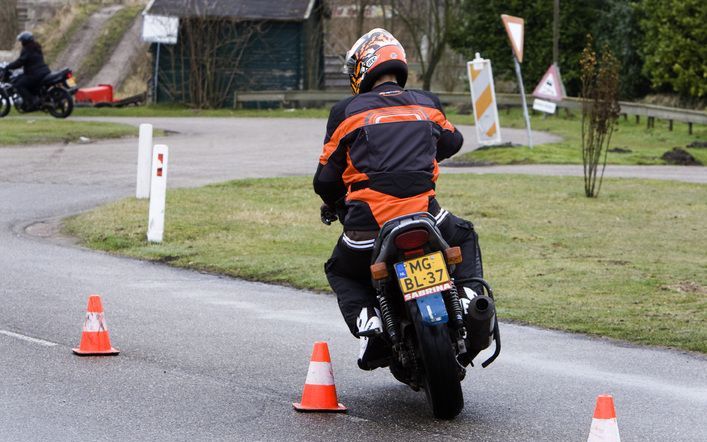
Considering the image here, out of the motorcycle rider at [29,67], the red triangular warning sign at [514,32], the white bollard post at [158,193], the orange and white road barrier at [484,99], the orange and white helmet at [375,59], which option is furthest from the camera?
the motorcycle rider at [29,67]

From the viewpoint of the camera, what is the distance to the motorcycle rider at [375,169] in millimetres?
6680

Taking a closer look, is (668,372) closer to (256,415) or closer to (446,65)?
(256,415)

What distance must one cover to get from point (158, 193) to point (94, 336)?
248 inches

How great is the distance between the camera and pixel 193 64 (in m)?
45.0

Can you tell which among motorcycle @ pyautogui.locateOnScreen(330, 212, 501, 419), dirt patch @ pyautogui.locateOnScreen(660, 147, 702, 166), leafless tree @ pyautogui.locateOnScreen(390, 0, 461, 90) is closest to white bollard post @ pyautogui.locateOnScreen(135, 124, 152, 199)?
motorcycle @ pyautogui.locateOnScreen(330, 212, 501, 419)

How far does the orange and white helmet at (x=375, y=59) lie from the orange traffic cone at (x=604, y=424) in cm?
215

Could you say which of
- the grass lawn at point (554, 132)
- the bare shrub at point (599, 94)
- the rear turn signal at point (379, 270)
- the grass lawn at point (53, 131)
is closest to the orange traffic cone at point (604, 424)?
the rear turn signal at point (379, 270)

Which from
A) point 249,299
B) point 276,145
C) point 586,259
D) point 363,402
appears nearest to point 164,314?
point 249,299

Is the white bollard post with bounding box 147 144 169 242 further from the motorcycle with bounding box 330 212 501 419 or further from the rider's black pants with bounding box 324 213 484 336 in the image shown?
the motorcycle with bounding box 330 212 501 419

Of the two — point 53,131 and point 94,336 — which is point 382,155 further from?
point 53,131

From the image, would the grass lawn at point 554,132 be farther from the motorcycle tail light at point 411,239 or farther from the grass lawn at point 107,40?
the motorcycle tail light at point 411,239

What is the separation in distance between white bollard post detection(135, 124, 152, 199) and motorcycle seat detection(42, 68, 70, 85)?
1573 cm

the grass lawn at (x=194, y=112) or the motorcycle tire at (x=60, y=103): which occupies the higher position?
the motorcycle tire at (x=60, y=103)

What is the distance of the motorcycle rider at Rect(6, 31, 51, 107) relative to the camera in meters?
32.8
